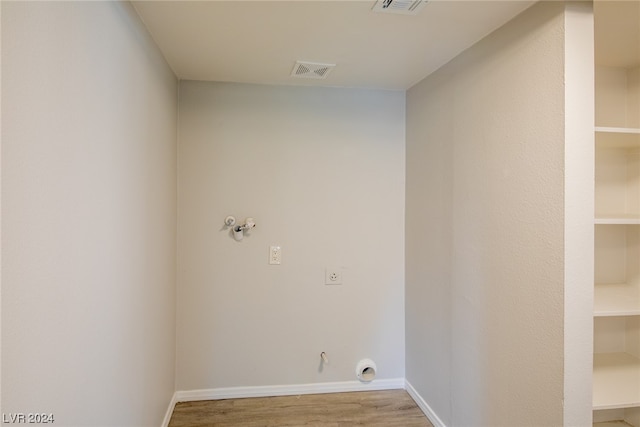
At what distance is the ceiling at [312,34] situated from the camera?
1.53 m

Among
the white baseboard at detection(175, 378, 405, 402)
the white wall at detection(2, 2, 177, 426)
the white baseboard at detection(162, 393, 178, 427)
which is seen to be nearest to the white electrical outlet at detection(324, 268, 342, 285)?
the white baseboard at detection(175, 378, 405, 402)

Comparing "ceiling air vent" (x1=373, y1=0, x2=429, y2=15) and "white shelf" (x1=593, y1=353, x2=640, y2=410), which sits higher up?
"ceiling air vent" (x1=373, y1=0, x2=429, y2=15)

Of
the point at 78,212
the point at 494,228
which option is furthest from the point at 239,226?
the point at 494,228

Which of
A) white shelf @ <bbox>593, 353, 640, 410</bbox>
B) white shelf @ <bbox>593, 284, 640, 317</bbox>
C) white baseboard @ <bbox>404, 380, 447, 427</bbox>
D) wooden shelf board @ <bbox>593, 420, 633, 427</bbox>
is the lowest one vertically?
white baseboard @ <bbox>404, 380, 447, 427</bbox>

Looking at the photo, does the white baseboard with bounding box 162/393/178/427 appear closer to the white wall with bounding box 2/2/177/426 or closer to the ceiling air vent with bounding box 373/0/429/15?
the white wall with bounding box 2/2/177/426

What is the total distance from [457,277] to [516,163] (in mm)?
770

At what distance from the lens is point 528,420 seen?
1.52 metres

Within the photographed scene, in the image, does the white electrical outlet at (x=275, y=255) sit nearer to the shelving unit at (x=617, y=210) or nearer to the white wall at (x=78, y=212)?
the white wall at (x=78, y=212)

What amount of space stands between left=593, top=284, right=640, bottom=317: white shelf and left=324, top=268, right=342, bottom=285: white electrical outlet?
1.55 meters

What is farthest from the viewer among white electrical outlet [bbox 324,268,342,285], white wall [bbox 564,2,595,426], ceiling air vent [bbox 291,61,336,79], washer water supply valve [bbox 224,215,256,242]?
white electrical outlet [bbox 324,268,342,285]

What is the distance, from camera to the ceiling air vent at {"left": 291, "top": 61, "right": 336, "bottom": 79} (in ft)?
7.15

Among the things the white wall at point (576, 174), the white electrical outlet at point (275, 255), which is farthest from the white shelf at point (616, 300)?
the white electrical outlet at point (275, 255)

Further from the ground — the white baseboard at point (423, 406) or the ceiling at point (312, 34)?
the ceiling at point (312, 34)

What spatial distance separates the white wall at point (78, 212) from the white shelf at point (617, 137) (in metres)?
1.90
